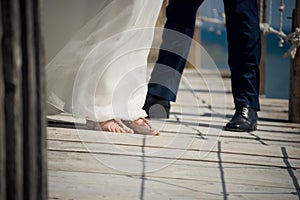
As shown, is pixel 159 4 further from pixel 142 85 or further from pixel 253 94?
pixel 253 94

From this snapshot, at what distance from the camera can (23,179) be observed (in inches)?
27.3

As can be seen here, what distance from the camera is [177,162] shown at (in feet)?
5.02

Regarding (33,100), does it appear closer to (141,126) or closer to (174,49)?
(141,126)

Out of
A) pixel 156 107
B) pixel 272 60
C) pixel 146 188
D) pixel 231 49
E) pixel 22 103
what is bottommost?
pixel 146 188

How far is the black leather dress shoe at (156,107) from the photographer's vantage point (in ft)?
7.22

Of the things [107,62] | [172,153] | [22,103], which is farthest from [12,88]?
[107,62]

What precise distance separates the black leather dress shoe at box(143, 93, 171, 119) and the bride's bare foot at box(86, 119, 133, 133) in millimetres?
311

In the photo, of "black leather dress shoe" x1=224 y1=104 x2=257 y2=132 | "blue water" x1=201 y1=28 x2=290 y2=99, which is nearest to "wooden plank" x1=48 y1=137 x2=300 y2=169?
"black leather dress shoe" x1=224 y1=104 x2=257 y2=132

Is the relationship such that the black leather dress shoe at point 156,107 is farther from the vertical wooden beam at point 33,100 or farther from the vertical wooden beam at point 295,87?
the vertical wooden beam at point 33,100

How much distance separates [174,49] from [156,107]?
0.80 feet

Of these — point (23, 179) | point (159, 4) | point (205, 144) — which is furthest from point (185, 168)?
point (23, 179)

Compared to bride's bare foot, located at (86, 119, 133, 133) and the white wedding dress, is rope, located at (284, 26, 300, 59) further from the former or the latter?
bride's bare foot, located at (86, 119, 133, 133)

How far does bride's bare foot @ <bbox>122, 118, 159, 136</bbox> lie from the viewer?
1886mm

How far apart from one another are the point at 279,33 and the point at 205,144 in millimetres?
1225
